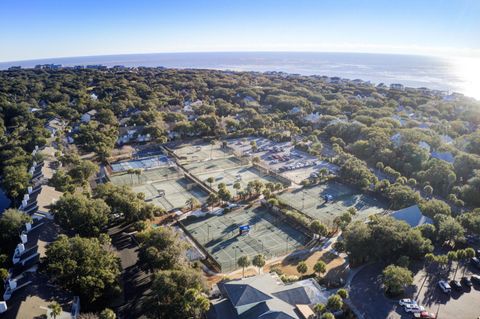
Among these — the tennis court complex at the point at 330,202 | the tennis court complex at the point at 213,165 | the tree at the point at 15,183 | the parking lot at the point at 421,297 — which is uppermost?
the tree at the point at 15,183

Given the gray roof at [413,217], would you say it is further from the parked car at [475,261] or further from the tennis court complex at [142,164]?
the tennis court complex at [142,164]

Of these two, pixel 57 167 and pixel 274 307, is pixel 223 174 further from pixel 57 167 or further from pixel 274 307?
pixel 274 307

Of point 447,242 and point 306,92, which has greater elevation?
point 306,92

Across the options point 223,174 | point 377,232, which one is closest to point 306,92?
point 223,174

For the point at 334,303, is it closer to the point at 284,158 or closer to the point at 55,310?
the point at 55,310

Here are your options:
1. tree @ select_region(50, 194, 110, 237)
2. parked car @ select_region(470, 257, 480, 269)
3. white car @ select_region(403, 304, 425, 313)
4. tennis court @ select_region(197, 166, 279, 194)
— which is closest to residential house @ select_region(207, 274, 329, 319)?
white car @ select_region(403, 304, 425, 313)

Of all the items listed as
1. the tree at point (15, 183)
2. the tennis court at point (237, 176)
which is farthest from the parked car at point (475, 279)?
the tree at point (15, 183)
